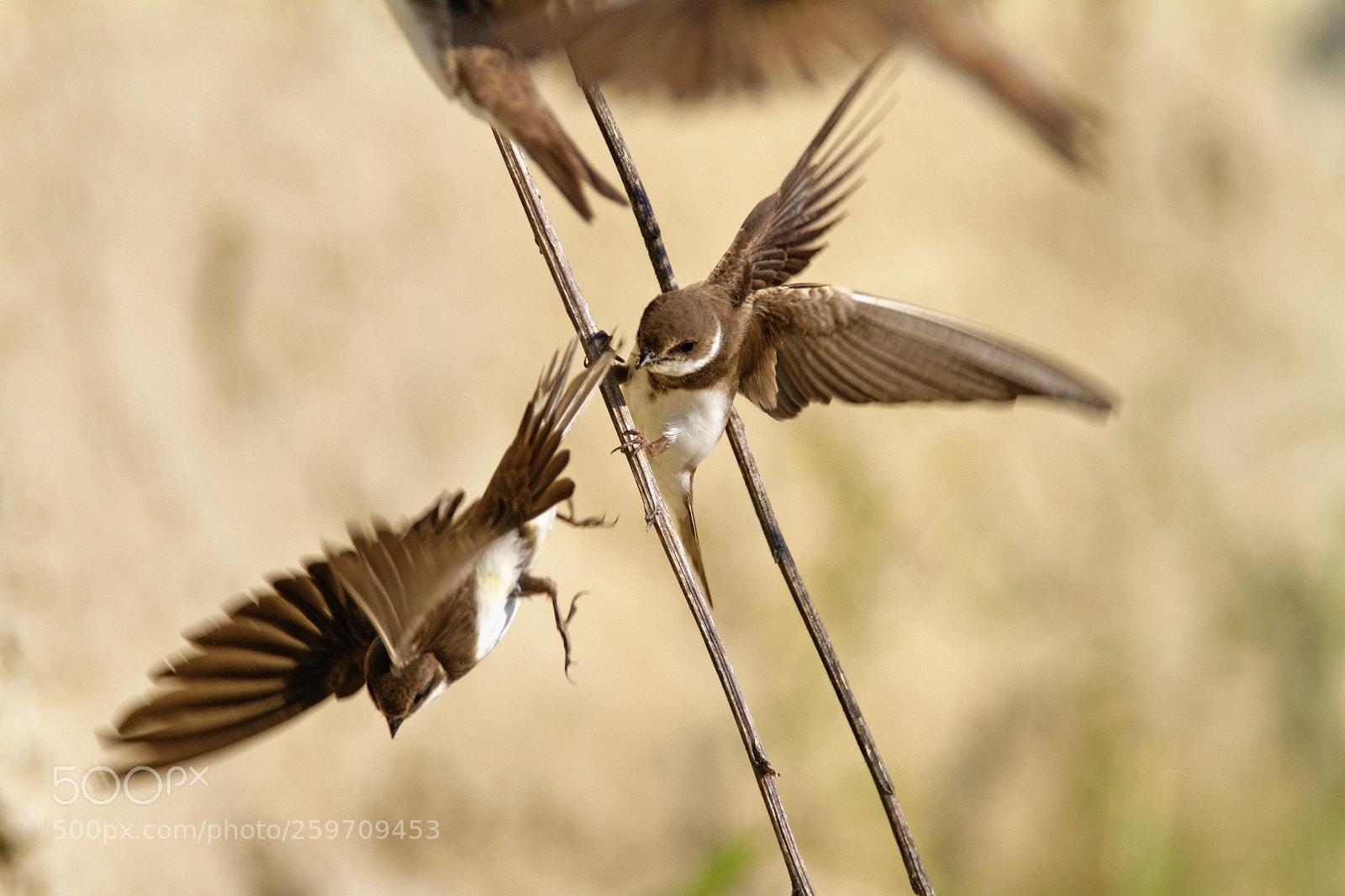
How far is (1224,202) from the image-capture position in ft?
13.7

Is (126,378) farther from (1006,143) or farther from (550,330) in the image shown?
(1006,143)

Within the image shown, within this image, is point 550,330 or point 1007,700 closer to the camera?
point 550,330

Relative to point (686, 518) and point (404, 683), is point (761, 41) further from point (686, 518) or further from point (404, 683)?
point (686, 518)

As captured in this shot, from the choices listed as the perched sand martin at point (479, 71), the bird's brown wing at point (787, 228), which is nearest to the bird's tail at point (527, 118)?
the perched sand martin at point (479, 71)

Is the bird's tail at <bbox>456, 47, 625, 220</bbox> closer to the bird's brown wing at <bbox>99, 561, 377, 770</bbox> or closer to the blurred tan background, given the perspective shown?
the bird's brown wing at <bbox>99, 561, 377, 770</bbox>

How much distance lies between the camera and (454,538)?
0.72 meters

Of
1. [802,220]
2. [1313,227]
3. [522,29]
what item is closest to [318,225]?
[802,220]

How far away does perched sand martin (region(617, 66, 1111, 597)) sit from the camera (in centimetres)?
97

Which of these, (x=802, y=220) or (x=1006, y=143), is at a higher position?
(x=1006, y=143)

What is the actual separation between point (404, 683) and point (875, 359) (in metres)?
0.47

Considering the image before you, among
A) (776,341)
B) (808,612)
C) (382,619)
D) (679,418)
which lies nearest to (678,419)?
(679,418)

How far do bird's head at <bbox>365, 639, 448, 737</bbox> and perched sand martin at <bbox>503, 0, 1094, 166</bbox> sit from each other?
48 centimetres

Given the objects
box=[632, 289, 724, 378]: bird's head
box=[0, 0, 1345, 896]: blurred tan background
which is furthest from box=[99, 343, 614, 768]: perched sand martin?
box=[0, 0, 1345, 896]: blurred tan background

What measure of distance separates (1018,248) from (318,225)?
2.22 meters
